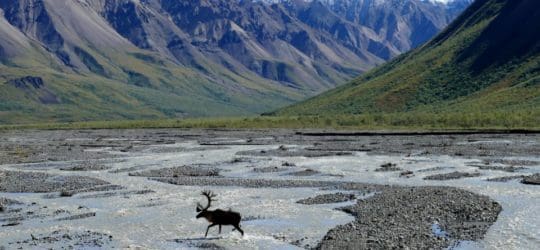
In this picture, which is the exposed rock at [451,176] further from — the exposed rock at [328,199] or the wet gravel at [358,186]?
the exposed rock at [328,199]

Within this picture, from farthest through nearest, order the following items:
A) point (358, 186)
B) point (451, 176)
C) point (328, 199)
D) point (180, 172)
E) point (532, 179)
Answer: point (180, 172)
point (451, 176)
point (532, 179)
point (358, 186)
point (328, 199)

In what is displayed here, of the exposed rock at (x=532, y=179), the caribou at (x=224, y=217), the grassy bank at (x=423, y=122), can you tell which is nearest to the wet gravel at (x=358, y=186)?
the exposed rock at (x=532, y=179)

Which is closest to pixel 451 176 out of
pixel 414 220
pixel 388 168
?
pixel 388 168

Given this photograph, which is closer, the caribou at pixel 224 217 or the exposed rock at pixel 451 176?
the caribou at pixel 224 217

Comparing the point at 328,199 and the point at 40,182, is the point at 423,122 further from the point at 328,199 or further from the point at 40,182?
the point at 328,199

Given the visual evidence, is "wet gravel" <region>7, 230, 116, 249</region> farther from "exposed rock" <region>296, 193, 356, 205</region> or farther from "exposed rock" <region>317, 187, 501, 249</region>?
"exposed rock" <region>296, 193, 356, 205</region>

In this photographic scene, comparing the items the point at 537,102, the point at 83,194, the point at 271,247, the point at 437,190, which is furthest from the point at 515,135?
the point at 271,247

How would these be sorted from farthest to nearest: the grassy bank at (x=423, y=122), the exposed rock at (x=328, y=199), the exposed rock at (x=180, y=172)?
the grassy bank at (x=423, y=122)
the exposed rock at (x=180, y=172)
the exposed rock at (x=328, y=199)

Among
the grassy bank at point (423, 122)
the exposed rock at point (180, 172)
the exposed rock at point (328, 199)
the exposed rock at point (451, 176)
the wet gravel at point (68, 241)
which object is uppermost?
the grassy bank at point (423, 122)

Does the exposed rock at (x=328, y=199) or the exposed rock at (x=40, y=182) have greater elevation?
the exposed rock at (x=328, y=199)

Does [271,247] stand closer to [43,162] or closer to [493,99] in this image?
[43,162]

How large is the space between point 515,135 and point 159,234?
95.5 metres

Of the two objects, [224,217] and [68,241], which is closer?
[68,241]

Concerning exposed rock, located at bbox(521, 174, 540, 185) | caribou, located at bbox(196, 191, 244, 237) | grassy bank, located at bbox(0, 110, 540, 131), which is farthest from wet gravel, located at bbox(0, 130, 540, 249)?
grassy bank, located at bbox(0, 110, 540, 131)
